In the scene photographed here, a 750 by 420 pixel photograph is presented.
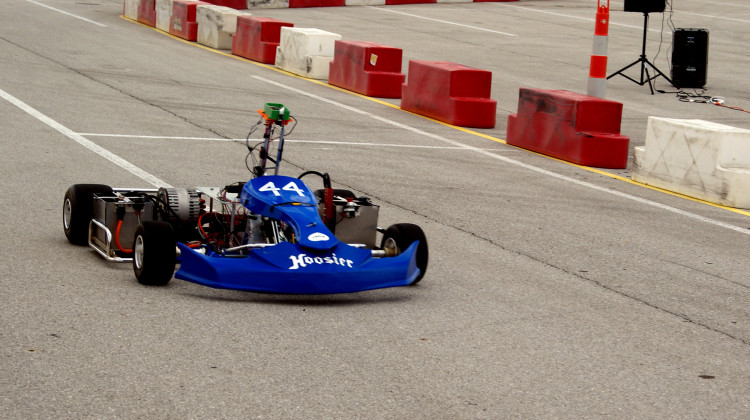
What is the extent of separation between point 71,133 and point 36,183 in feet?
9.68

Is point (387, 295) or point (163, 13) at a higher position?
point (163, 13)

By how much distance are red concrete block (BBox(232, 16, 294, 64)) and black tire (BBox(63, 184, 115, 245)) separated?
13.8 m

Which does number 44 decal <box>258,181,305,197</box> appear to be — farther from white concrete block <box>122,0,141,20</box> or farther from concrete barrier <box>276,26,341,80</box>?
white concrete block <box>122,0,141,20</box>

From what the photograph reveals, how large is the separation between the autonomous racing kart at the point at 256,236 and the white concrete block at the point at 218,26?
1545 cm

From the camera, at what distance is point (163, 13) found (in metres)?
25.9

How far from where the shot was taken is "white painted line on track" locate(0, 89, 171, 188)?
1068 centimetres

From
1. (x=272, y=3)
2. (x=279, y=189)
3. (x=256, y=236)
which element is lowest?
(x=256, y=236)

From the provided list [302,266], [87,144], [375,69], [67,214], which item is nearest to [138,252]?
[302,266]

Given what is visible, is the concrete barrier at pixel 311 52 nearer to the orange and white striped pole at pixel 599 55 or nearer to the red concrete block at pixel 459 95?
the red concrete block at pixel 459 95

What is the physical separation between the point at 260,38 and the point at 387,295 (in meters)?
15.1

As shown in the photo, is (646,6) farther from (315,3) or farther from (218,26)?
(315,3)

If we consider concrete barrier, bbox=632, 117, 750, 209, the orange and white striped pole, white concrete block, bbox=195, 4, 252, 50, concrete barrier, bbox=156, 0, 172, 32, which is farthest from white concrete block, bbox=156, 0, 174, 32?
concrete barrier, bbox=632, 117, 750, 209

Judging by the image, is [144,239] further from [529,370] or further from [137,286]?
[529,370]

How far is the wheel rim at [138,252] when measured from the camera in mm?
7023
